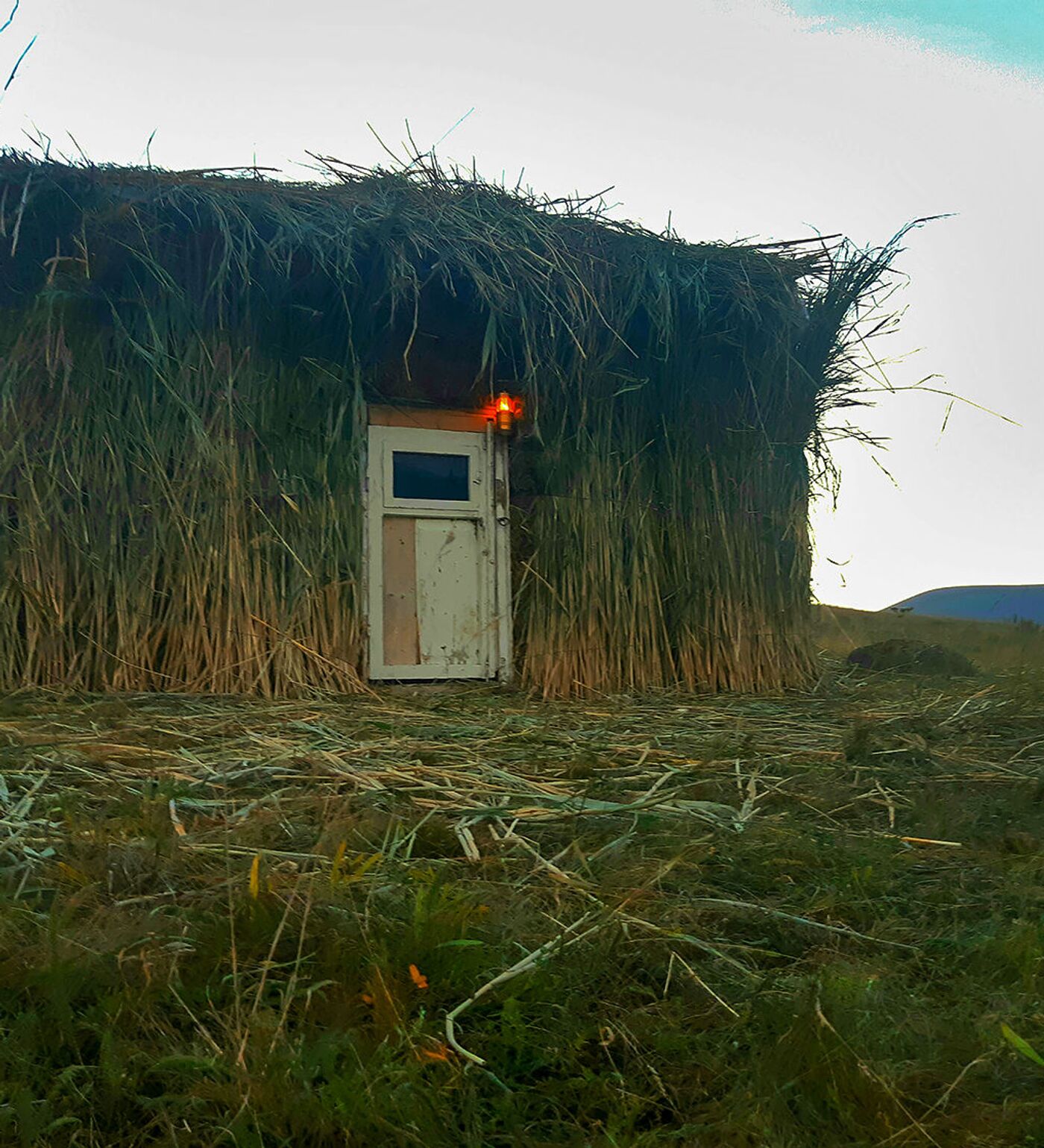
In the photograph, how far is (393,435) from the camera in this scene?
534cm

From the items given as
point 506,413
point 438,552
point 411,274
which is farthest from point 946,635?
point 411,274

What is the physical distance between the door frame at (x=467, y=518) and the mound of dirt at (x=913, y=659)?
3.48 metres

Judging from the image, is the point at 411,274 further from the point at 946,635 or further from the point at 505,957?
the point at 946,635

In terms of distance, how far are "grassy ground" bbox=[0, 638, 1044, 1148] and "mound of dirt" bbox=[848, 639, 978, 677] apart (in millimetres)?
4598

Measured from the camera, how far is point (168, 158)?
4.59m

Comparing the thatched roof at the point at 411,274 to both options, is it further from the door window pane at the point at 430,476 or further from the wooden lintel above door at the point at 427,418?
the door window pane at the point at 430,476

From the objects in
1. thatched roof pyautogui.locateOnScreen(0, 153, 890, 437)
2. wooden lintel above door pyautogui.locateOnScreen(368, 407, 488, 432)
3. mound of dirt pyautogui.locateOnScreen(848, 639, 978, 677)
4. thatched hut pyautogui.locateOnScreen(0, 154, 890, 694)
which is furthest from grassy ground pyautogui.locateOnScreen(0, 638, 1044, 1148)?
mound of dirt pyautogui.locateOnScreen(848, 639, 978, 677)

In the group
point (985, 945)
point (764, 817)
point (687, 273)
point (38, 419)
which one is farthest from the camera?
point (687, 273)

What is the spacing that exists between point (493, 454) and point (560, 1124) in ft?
15.5

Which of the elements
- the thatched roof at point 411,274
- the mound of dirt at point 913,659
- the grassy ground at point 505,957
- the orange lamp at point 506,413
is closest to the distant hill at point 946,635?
the mound of dirt at point 913,659

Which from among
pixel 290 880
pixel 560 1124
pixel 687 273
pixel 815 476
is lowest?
pixel 560 1124

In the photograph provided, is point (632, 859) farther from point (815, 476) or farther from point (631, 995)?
point (815, 476)

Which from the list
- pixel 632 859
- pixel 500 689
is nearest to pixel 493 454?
pixel 500 689

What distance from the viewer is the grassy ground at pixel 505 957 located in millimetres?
1009
